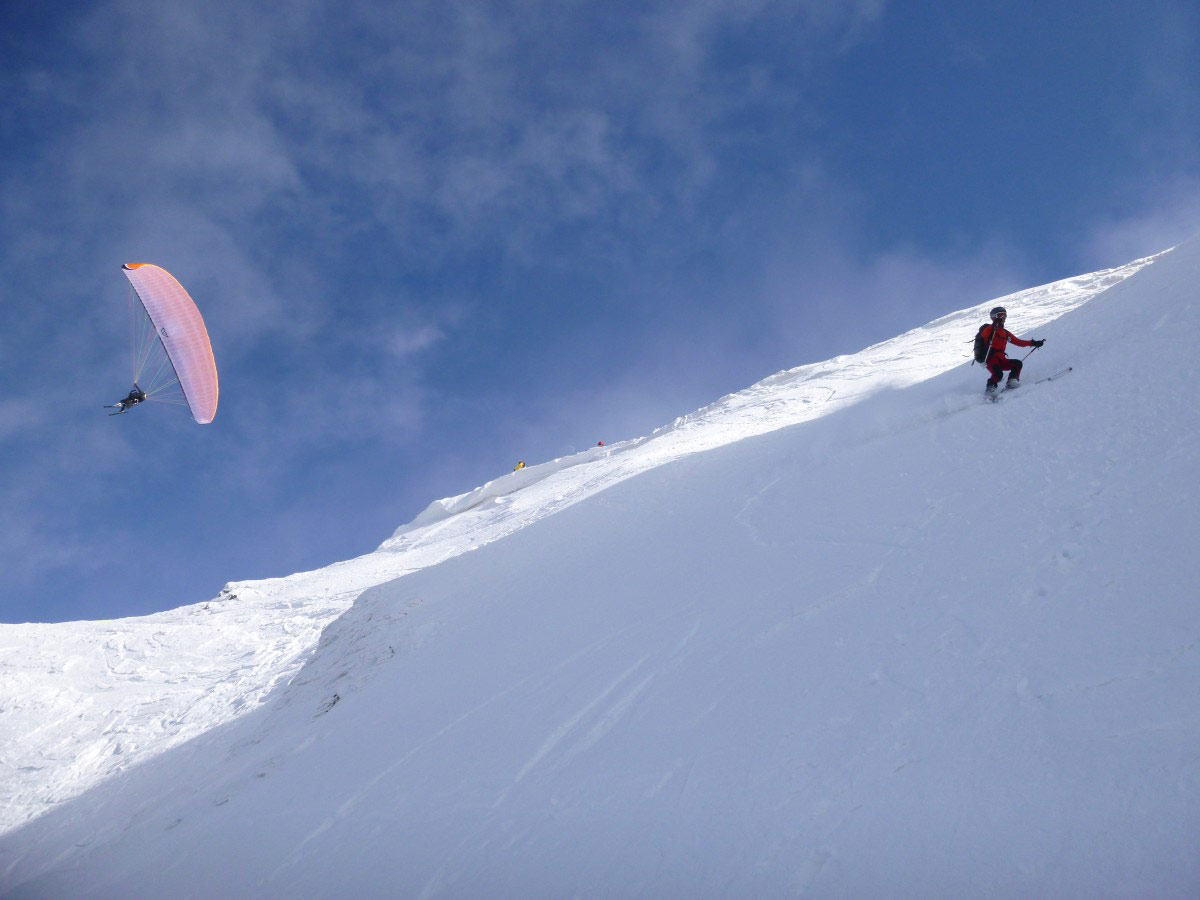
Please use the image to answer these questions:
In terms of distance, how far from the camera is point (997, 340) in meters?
10.2

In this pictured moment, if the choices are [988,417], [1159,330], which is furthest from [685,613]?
[1159,330]

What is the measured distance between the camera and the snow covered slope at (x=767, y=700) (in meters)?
4.04

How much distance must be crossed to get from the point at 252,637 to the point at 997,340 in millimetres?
19024

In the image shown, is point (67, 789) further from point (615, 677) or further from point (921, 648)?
point (921, 648)

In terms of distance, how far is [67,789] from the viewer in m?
12.9

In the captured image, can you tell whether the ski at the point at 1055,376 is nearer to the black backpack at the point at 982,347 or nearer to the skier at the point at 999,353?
the skier at the point at 999,353

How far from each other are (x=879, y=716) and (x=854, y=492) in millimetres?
4648

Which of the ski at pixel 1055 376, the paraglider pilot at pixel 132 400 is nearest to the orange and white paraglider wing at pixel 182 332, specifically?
the paraglider pilot at pixel 132 400

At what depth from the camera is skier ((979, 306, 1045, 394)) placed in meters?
10.1

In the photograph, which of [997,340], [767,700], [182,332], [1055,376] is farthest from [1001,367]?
[182,332]

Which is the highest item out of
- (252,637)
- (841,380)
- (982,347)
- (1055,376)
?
(841,380)

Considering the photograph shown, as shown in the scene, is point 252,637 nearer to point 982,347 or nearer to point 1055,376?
point 982,347

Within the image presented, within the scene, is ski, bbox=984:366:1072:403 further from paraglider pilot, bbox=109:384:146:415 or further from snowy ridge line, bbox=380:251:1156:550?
paraglider pilot, bbox=109:384:146:415

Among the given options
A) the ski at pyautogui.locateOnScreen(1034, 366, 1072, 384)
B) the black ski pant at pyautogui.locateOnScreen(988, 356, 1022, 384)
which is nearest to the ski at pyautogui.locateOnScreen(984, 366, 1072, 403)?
the ski at pyautogui.locateOnScreen(1034, 366, 1072, 384)
